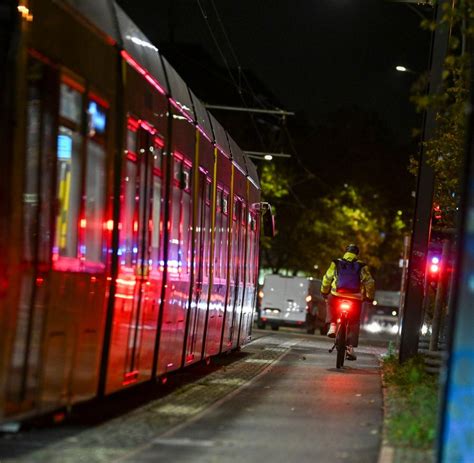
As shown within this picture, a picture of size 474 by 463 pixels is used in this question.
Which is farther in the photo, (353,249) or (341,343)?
(353,249)

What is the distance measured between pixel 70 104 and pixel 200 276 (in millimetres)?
6980

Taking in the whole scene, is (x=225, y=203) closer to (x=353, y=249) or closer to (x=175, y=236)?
(x=353, y=249)

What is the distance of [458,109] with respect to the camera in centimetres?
1310

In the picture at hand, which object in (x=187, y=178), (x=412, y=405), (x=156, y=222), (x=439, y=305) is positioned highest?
(x=187, y=178)

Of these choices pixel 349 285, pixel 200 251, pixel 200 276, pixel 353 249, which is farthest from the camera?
pixel 353 249

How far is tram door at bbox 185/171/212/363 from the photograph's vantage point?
15.6 m

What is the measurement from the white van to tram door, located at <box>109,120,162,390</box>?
125 feet

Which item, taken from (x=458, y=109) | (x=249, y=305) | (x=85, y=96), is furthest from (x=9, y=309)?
(x=249, y=305)

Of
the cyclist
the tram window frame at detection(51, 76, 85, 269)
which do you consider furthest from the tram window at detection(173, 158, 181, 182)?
the cyclist

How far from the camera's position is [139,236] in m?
11.7

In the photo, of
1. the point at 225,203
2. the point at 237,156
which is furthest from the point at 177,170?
the point at 237,156

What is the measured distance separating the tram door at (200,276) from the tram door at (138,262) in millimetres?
2815

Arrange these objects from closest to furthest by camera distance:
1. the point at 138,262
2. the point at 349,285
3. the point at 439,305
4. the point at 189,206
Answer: the point at 138,262 → the point at 189,206 → the point at 349,285 → the point at 439,305

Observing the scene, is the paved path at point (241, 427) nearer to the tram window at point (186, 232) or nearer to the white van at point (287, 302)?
the tram window at point (186, 232)
